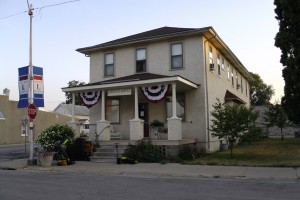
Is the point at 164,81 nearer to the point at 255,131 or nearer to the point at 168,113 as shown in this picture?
the point at 168,113

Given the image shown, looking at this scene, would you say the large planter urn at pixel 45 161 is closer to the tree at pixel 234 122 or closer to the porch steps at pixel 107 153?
the porch steps at pixel 107 153

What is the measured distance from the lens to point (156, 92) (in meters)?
20.3

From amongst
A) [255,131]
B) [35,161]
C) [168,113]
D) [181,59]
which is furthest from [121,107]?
[255,131]

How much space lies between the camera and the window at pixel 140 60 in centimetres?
2369

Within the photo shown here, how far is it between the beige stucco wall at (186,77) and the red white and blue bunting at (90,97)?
1.87m

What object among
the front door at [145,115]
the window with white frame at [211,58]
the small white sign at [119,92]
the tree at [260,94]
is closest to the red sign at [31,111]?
the small white sign at [119,92]

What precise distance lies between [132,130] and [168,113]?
325 centimetres

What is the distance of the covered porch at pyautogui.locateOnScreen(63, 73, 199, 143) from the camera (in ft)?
64.0

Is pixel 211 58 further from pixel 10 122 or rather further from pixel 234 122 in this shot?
pixel 10 122

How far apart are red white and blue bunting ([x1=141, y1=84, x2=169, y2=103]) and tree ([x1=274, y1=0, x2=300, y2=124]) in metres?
7.72

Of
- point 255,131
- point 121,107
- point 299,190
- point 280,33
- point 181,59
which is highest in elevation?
point 280,33

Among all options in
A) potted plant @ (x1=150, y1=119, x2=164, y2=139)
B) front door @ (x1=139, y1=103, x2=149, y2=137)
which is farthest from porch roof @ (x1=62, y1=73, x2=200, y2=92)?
potted plant @ (x1=150, y1=119, x2=164, y2=139)

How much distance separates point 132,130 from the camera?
2022 centimetres

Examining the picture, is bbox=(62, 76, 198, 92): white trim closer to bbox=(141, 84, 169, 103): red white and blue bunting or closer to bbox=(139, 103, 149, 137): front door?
bbox=(141, 84, 169, 103): red white and blue bunting
